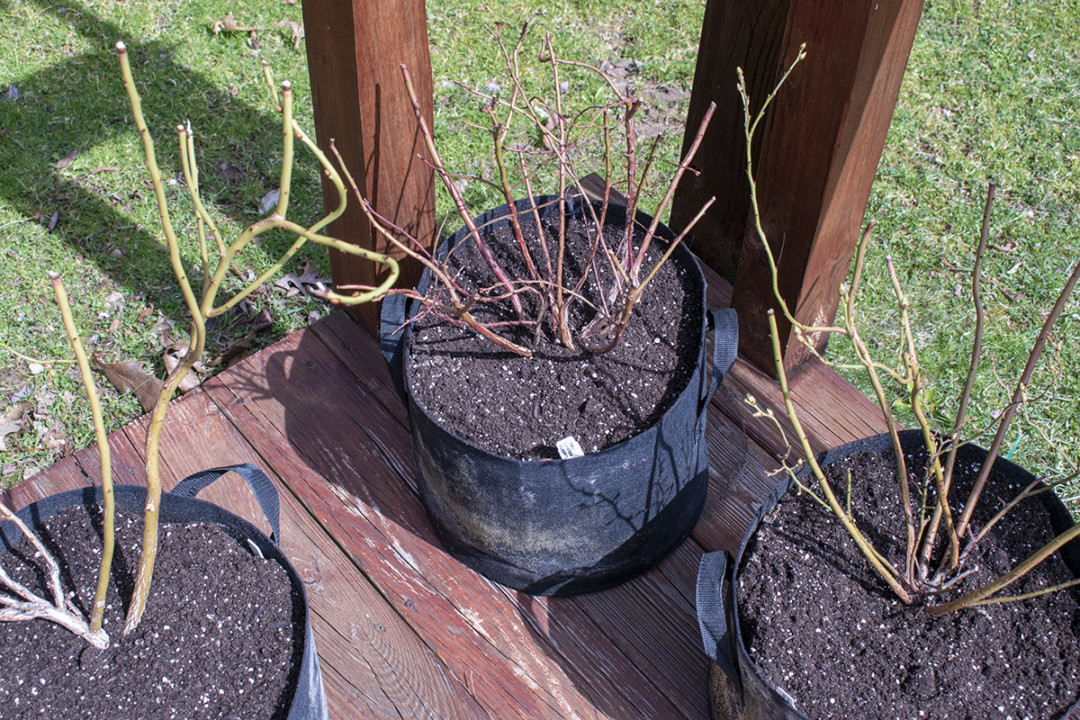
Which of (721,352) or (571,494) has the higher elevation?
(721,352)

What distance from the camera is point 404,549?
2.00m

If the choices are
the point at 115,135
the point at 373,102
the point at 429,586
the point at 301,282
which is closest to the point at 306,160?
the point at 301,282

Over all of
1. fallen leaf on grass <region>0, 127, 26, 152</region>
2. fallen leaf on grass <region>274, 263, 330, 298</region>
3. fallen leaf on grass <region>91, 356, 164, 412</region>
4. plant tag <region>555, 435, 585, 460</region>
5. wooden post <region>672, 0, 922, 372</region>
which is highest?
wooden post <region>672, 0, 922, 372</region>

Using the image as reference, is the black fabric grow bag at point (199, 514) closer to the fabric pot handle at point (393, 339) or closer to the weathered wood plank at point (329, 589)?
the weathered wood plank at point (329, 589)

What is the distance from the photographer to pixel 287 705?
1432 mm

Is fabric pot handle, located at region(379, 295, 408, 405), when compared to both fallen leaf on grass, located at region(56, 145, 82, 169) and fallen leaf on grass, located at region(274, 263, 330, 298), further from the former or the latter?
fallen leaf on grass, located at region(56, 145, 82, 169)

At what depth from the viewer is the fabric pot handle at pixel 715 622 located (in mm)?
1512

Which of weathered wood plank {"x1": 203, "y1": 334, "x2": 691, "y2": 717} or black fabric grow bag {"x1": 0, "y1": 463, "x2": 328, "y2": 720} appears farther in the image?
weathered wood plank {"x1": 203, "y1": 334, "x2": 691, "y2": 717}

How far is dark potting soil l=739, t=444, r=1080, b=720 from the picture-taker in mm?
1430

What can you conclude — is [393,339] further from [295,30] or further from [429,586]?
[295,30]

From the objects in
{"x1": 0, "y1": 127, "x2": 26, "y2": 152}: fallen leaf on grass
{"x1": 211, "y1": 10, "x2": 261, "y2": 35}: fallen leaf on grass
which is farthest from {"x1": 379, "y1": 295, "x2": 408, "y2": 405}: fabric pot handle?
{"x1": 211, "y1": 10, "x2": 261, "y2": 35}: fallen leaf on grass

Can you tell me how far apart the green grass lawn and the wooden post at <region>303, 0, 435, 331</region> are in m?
0.93

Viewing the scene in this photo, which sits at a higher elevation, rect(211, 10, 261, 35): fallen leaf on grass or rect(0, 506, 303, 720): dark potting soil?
rect(211, 10, 261, 35): fallen leaf on grass

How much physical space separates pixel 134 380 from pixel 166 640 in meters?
1.41
